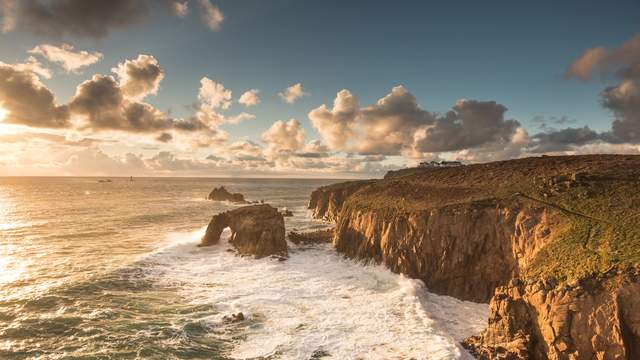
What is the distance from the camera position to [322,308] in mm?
29328

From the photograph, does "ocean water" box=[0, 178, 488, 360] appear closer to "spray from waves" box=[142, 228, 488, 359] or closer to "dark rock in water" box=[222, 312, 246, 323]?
"spray from waves" box=[142, 228, 488, 359]

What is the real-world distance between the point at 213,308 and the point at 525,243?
26992 mm

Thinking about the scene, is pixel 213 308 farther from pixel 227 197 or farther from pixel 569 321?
pixel 227 197

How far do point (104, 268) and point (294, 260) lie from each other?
882 inches

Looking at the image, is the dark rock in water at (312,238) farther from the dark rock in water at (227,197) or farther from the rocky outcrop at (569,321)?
→ the dark rock in water at (227,197)

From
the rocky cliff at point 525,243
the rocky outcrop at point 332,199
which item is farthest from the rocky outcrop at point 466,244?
the rocky outcrop at point 332,199

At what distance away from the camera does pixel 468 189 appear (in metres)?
41.9

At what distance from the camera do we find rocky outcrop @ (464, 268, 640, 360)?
58.6ft

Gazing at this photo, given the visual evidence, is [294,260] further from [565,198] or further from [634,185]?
[634,185]

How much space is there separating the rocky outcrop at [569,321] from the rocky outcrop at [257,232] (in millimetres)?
29779

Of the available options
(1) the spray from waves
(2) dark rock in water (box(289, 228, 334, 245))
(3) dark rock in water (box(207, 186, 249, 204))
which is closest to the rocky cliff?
(1) the spray from waves

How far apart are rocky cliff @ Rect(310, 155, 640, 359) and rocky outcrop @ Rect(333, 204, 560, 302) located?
90 millimetres

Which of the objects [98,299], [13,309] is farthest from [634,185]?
[13,309]

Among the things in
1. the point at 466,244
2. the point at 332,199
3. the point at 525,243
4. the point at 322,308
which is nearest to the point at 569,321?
the point at 525,243
